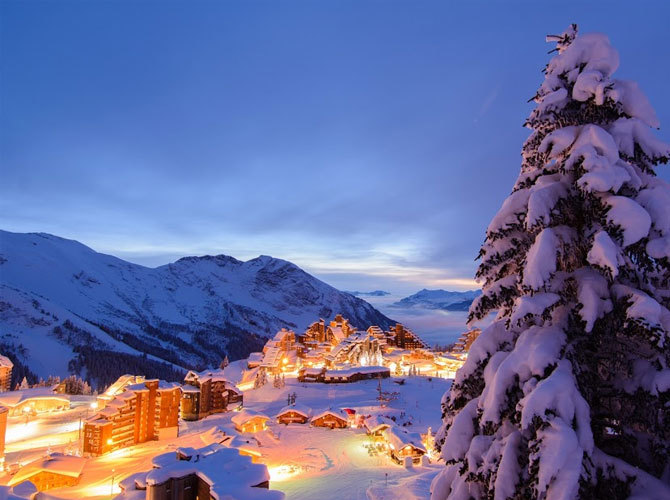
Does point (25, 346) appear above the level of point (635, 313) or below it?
below

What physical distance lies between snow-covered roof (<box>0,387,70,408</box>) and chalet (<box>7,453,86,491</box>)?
27205 millimetres

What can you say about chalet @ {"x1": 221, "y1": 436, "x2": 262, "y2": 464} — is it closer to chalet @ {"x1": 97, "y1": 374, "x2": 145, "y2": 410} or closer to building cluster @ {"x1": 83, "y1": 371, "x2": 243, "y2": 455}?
building cluster @ {"x1": 83, "y1": 371, "x2": 243, "y2": 455}

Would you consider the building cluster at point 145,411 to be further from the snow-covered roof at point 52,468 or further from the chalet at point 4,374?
the chalet at point 4,374

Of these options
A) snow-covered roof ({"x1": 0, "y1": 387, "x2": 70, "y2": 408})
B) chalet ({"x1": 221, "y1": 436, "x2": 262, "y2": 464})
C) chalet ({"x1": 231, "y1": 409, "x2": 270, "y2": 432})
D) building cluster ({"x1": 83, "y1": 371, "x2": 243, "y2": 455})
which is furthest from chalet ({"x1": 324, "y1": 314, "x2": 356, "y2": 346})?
chalet ({"x1": 221, "y1": 436, "x2": 262, "y2": 464})

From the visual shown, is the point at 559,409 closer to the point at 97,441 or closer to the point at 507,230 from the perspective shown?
the point at 507,230

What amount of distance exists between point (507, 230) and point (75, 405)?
222ft

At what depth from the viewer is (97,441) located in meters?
36.4

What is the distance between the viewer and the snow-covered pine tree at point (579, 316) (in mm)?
5203

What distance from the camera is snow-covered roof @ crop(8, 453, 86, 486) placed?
28562mm

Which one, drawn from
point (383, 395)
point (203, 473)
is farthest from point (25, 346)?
point (203, 473)

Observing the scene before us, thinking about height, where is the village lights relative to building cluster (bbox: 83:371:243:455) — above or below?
below

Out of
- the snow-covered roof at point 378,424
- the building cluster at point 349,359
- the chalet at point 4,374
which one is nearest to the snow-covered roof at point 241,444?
the snow-covered roof at point 378,424

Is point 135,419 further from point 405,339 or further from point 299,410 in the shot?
point 405,339

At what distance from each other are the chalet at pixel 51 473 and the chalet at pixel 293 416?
19.4 metres
